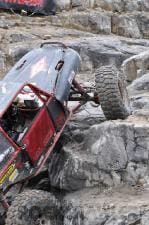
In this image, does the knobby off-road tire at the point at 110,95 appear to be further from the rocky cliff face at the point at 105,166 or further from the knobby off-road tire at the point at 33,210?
the knobby off-road tire at the point at 33,210

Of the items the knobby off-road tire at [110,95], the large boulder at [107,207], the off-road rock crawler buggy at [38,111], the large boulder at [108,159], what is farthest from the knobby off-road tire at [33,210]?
the knobby off-road tire at [110,95]

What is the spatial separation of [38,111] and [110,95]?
140 cm

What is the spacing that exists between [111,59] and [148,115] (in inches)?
358

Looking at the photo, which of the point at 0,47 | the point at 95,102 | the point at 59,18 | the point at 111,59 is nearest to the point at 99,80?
the point at 95,102

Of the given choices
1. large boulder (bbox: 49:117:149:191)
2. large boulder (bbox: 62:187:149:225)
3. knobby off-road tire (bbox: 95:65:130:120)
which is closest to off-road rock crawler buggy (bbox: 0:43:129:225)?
knobby off-road tire (bbox: 95:65:130:120)

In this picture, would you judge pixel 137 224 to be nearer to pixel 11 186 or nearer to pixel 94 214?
pixel 94 214

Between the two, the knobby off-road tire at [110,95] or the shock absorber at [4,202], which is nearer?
the shock absorber at [4,202]

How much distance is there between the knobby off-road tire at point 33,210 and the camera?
21.8ft

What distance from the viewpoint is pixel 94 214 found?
23.7ft

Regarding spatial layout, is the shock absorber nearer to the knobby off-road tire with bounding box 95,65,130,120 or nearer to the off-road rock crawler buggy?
the off-road rock crawler buggy

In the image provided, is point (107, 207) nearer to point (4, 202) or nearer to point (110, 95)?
point (4, 202)

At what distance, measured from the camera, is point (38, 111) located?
768 centimetres

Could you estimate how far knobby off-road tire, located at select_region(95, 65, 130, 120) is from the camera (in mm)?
8586

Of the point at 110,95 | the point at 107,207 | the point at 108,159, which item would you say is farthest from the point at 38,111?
the point at 107,207
